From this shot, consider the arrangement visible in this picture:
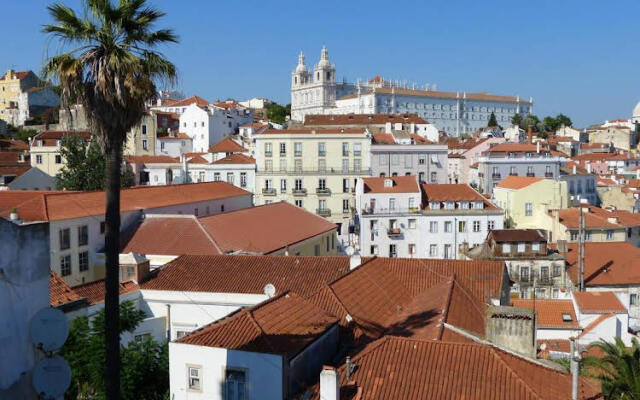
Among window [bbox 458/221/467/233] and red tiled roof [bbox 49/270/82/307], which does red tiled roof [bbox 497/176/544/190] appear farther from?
red tiled roof [bbox 49/270/82/307]

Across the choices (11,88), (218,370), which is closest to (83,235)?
(218,370)

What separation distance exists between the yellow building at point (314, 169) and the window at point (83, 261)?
2839 centimetres

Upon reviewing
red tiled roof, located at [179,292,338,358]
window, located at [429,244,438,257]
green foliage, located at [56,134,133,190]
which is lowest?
window, located at [429,244,438,257]

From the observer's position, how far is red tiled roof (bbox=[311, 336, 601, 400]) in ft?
38.3

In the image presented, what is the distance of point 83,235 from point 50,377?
23.0 meters

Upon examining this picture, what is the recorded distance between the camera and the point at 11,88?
118m

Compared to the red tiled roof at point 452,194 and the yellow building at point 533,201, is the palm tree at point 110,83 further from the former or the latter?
the yellow building at point 533,201

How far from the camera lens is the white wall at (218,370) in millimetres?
12117

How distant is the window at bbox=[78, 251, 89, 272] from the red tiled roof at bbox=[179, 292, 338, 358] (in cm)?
1590

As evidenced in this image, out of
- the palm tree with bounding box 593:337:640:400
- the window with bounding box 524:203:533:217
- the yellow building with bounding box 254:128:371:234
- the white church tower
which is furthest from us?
the white church tower

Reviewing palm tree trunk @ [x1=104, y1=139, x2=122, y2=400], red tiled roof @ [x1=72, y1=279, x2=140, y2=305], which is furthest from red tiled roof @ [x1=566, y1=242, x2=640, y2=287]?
palm tree trunk @ [x1=104, y1=139, x2=122, y2=400]

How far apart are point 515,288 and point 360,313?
22700 mm

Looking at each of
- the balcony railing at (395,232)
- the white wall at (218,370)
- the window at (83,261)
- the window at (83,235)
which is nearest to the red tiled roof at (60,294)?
the white wall at (218,370)

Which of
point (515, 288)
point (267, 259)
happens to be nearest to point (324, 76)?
point (515, 288)
